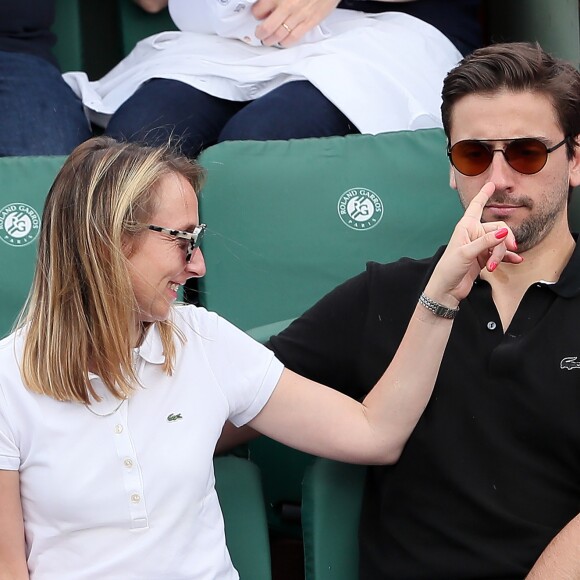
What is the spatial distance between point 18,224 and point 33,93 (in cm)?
49

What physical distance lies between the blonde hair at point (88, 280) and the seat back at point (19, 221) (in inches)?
24.9

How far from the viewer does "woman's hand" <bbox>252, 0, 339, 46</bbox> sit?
2.61m

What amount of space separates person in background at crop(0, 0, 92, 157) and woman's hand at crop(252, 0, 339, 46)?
48cm

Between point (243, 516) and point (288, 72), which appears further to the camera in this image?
point (288, 72)

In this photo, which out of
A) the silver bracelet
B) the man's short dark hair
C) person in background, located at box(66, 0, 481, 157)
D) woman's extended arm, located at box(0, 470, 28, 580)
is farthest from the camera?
person in background, located at box(66, 0, 481, 157)

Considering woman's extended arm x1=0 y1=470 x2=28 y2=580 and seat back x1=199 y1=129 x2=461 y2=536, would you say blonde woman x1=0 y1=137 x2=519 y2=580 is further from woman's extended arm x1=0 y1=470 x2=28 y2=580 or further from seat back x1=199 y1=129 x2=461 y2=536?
seat back x1=199 y1=129 x2=461 y2=536

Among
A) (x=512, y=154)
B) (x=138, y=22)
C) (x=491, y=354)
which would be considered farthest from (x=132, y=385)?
(x=138, y=22)

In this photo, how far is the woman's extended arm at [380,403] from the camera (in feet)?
5.39

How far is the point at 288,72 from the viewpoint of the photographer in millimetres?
2576

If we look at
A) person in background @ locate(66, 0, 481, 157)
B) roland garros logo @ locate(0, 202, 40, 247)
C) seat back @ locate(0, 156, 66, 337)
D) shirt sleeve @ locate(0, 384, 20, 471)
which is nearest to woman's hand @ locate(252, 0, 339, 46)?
person in background @ locate(66, 0, 481, 157)

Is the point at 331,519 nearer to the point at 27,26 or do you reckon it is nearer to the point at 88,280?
the point at 88,280

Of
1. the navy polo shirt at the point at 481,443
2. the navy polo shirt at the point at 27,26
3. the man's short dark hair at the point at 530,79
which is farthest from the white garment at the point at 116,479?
the navy polo shirt at the point at 27,26

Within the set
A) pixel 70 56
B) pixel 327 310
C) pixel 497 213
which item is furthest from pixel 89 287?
pixel 70 56

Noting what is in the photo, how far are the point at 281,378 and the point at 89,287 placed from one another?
1.06 ft
